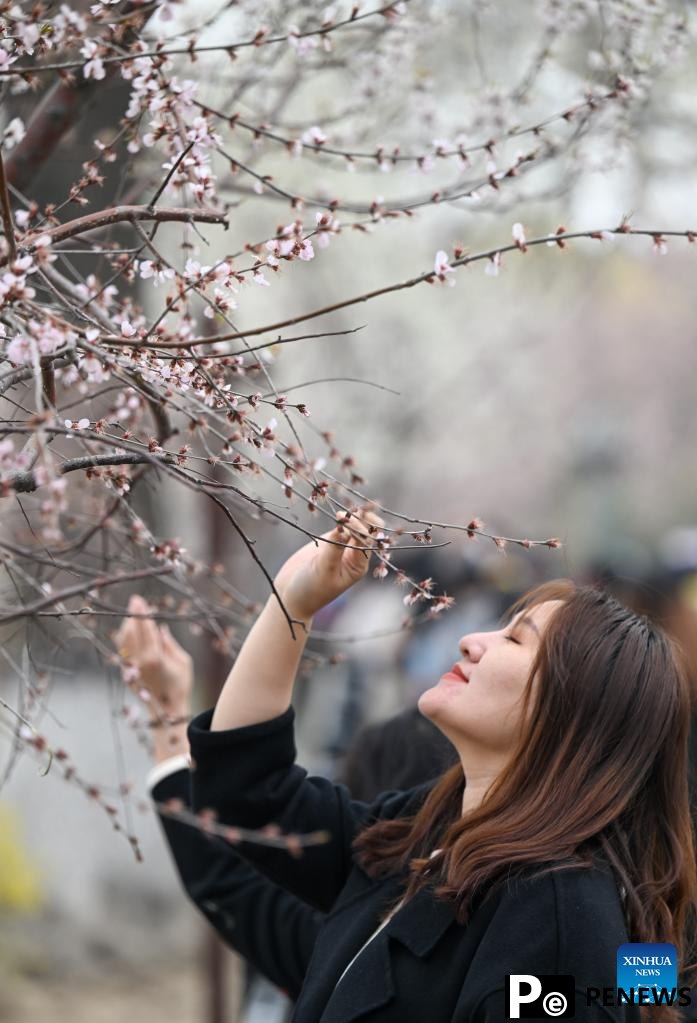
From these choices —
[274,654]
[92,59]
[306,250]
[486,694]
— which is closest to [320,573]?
[274,654]

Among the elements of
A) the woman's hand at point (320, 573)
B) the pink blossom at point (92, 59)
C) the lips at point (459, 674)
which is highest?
the pink blossom at point (92, 59)

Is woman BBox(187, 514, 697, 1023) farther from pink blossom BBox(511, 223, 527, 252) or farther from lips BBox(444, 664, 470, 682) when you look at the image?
pink blossom BBox(511, 223, 527, 252)

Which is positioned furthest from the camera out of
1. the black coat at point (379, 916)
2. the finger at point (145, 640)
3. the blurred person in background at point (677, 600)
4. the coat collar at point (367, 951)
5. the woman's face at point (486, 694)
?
the finger at point (145, 640)

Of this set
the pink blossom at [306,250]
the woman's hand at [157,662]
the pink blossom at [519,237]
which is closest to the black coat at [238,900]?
the woman's hand at [157,662]

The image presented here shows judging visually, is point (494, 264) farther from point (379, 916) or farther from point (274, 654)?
point (379, 916)

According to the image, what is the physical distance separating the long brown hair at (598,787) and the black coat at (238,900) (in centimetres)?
56

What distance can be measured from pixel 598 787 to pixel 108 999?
14.9 feet

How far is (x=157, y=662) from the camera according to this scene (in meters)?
2.10

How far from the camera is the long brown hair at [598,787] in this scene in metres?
1.50

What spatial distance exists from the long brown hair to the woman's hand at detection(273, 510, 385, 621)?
306 millimetres

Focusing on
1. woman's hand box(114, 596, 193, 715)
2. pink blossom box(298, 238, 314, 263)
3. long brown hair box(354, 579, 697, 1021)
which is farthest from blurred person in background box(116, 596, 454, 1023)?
pink blossom box(298, 238, 314, 263)

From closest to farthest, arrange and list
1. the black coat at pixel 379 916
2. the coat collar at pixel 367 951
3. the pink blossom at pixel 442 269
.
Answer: the pink blossom at pixel 442 269, the black coat at pixel 379 916, the coat collar at pixel 367 951

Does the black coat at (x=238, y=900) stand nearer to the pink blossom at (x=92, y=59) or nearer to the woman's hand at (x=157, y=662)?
the woman's hand at (x=157, y=662)

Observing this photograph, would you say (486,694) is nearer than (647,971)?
No
